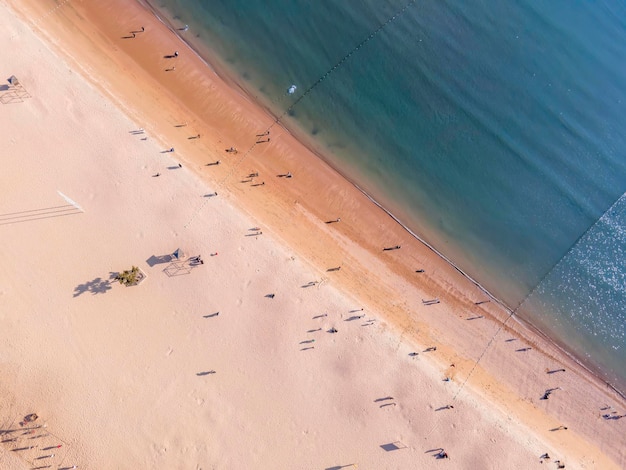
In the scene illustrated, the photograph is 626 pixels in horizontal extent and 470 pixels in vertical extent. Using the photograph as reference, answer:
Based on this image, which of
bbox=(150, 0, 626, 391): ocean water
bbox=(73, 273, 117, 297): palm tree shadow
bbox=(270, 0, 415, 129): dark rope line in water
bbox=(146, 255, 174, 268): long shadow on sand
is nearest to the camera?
bbox=(73, 273, 117, 297): palm tree shadow

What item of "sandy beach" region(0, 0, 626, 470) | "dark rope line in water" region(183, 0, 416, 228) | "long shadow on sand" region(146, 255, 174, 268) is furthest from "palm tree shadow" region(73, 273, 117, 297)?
"dark rope line in water" region(183, 0, 416, 228)

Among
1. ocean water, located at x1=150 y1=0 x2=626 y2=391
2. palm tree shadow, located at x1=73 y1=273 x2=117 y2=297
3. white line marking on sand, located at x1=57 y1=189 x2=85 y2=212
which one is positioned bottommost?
palm tree shadow, located at x1=73 y1=273 x2=117 y2=297

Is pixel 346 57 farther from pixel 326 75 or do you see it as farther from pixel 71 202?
pixel 71 202

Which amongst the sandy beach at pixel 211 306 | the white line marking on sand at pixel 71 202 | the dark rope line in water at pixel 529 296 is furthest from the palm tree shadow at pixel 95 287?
the dark rope line in water at pixel 529 296

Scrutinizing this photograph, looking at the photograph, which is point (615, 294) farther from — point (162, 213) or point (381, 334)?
point (162, 213)

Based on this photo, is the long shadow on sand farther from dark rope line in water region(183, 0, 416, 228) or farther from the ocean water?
the ocean water

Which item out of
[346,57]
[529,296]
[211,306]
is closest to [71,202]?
[211,306]
